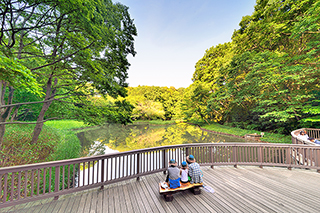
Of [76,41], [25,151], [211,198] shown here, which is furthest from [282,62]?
[25,151]

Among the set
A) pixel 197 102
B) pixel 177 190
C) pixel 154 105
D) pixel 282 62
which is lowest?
pixel 177 190

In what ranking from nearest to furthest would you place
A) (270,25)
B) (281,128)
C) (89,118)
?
(89,118), (270,25), (281,128)

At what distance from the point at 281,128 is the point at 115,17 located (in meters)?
19.1

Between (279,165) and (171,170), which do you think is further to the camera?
(279,165)

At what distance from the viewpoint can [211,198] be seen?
290 cm

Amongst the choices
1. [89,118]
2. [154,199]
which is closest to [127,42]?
[89,118]

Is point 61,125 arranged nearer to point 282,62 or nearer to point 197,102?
point 197,102

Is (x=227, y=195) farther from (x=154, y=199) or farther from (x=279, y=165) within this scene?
(x=279, y=165)

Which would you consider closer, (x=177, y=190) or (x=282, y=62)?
(x=177, y=190)

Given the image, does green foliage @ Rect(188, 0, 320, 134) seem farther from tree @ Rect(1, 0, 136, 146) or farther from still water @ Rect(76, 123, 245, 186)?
tree @ Rect(1, 0, 136, 146)

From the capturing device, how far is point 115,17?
6.20 meters

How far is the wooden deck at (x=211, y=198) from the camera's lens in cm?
256

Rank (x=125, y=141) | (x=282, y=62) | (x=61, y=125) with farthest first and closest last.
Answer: (x=61, y=125), (x=125, y=141), (x=282, y=62)

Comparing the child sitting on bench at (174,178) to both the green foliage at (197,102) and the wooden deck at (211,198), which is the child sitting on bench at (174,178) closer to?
the wooden deck at (211,198)
